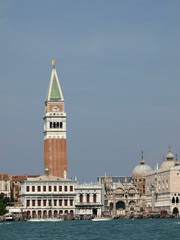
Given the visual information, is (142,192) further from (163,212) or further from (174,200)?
(163,212)

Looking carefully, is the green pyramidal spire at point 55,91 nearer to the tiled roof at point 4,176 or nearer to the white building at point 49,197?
the tiled roof at point 4,176

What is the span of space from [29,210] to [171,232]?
64262 mm

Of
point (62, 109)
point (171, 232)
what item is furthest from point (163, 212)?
point (171, 232)

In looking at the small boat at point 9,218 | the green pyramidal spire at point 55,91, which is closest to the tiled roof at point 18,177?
the green pyramidal spire at point 55,91

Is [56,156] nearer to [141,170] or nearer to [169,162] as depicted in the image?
[169,162]

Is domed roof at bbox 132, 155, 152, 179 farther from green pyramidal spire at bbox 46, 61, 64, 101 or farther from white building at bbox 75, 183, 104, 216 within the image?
→ white building at bbox 75, 183, 104, 216

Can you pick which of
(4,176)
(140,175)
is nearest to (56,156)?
(4,176)

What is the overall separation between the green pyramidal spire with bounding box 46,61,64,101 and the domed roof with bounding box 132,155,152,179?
3625cm

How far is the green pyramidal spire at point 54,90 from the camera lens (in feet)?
557

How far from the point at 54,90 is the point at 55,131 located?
32.0 feet

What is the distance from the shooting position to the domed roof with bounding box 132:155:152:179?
194 m

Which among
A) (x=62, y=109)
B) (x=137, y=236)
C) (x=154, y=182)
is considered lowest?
(x=137, y=236)

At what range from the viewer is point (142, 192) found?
188m

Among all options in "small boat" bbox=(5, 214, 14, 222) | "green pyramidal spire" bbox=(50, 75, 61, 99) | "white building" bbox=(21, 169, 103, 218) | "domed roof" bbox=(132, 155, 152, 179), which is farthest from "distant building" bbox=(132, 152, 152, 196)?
"small boat" bbox=(5, 214, 14, 222)
